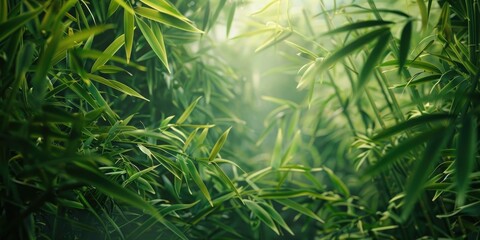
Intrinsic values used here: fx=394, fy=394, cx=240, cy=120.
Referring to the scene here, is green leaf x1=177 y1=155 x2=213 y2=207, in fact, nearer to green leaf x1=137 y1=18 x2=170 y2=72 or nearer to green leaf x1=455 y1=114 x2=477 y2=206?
green leaf x1=137 y1=18 x2=170 y2=72

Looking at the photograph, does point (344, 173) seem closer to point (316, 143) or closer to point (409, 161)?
point (316, 143)

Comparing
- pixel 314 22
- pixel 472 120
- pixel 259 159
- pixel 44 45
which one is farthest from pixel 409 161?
pixel 44 45

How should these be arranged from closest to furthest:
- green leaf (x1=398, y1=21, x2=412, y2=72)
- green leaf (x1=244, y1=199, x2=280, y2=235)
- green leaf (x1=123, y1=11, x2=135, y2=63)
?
green leaf (x1=398, y1=21, x2=412, y2=72)
green leaf (x1=123, y1=11, x2=135, y2=63)
green leaf (x1=244, y1=199, x2=280, y2=235)

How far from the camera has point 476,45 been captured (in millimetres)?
681

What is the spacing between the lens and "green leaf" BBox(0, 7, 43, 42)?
0.51 metres

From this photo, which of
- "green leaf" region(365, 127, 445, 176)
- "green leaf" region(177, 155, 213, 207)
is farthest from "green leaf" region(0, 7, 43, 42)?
"green leaf" region(365, 127, 445, 176)

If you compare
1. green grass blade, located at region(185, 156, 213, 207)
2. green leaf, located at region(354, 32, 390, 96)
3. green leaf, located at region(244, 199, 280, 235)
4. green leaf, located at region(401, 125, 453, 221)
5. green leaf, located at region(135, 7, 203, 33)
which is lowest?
green leaf, located at region(244, 199, 280, 235)

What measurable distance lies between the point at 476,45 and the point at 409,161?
0.37 m

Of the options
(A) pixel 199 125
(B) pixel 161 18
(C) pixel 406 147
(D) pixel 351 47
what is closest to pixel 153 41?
(B) pixel 161 18

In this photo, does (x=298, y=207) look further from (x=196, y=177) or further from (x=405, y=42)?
(x=405, y=42)

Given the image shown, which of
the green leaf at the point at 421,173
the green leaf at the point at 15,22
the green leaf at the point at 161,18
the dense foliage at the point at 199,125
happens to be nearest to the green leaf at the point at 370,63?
the dense foliage at the point at 199,125

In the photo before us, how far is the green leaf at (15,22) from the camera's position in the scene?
1.68 feet

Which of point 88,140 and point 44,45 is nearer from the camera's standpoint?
point 44,45

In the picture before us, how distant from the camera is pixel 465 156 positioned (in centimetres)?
47
